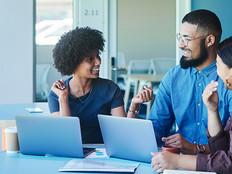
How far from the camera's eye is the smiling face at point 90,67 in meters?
2.37

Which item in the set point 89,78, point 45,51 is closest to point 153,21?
point 45,51

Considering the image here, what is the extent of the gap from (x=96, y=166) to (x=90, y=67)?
2.82 ft

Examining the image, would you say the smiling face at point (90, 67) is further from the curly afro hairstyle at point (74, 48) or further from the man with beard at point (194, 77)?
the man with beard at point (194, 77)

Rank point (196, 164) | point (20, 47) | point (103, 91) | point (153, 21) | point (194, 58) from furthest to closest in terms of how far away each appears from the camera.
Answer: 1. point (153, 21)
2. point (20, 47)
3. point (103, 91)
4. point (194, 58)
5. point (196, 164)

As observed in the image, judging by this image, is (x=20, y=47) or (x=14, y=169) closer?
(x=14, y=169)

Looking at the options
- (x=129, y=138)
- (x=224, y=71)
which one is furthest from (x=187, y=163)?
(x=224, y=71)

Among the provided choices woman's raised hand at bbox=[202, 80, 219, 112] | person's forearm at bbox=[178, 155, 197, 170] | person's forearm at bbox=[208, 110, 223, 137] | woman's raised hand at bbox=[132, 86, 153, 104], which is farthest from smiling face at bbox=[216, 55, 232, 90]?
woman's raised hand at bbox=[132, 86, 153, 104]

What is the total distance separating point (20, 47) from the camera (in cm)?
424

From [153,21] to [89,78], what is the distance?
7393mm

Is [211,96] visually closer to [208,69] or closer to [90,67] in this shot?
[208,69]

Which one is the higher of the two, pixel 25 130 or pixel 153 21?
pixel 153 21

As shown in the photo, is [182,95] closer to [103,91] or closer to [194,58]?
[194,58]

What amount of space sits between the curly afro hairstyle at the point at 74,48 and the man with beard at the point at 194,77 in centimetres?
50

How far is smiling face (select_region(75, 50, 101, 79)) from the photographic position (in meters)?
2.37
